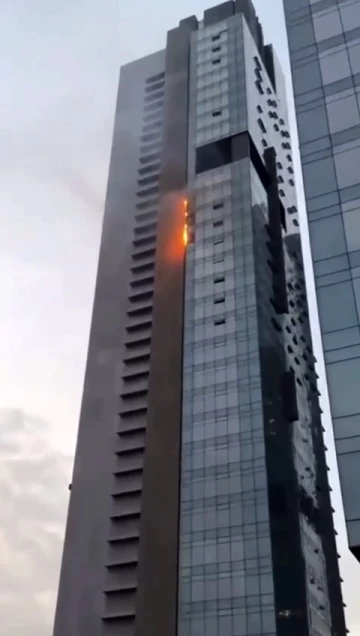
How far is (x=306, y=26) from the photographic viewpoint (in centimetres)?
3066

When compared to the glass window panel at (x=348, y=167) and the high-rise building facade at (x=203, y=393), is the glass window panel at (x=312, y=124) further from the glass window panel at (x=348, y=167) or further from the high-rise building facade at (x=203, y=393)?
the high-rise building facade at (x=203, y=393)

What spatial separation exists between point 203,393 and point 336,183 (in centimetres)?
3916

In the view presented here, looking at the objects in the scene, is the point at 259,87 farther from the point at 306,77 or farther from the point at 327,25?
the point at 306,77

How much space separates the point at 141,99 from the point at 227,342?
1864 inches

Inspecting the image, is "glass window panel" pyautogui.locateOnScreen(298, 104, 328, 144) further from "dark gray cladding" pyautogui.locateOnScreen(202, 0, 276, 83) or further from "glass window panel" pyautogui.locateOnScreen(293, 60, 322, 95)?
"dark gray cladding" pyautogui.locateOnScreen(202, 0, 276, 83)

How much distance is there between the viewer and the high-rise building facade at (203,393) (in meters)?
54.2

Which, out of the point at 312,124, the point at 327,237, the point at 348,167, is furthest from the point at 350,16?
the point at 327,237

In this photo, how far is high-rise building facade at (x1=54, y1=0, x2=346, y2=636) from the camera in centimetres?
5416

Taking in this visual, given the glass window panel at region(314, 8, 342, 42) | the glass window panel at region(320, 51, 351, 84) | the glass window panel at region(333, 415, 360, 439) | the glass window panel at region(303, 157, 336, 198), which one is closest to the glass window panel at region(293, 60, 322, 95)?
the glass window panel at region(320, 51, 351, 84)

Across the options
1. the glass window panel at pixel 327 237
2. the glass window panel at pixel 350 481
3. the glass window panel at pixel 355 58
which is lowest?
the glass window panel at pixel 350 481

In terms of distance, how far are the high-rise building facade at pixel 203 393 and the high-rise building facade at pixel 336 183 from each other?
1334 inches

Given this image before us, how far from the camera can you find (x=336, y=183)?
84.8 feet

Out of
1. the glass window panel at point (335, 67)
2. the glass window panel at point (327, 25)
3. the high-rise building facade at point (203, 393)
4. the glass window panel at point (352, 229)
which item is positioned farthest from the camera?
the high-rise building facade at point (203, 393)

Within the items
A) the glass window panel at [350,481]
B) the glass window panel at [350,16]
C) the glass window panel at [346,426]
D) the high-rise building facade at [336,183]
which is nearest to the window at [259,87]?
the high-rise building facade at [336,183]
